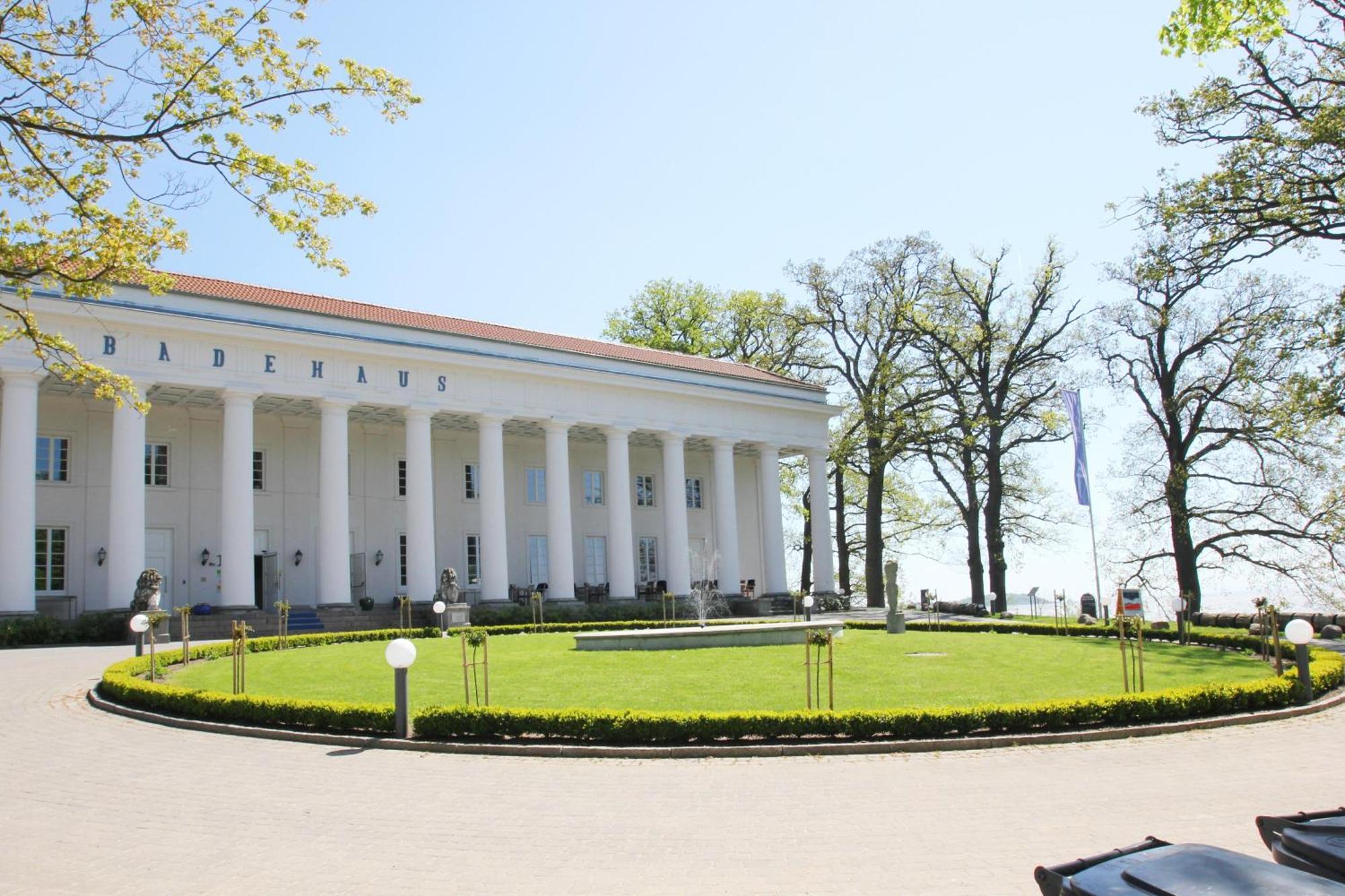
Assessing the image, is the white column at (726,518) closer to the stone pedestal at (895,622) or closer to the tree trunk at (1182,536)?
the stone pedestal at (895,622)

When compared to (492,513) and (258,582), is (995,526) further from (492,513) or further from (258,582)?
(258,582)

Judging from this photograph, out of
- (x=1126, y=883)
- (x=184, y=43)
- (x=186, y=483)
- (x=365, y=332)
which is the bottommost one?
(x=1126, y=883)

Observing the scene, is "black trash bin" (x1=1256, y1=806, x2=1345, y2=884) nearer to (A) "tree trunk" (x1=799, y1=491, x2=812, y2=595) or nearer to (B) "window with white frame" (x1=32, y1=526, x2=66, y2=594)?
(B) "window with white frame" (x1=32, y1=526, x2=66, y2=594)

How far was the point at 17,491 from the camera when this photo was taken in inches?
1089

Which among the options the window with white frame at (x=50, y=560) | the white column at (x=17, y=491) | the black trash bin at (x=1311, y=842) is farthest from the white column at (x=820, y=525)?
the black trash bin at (x=1311, y=842)

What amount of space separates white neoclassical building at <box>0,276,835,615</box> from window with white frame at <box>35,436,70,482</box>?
6cm

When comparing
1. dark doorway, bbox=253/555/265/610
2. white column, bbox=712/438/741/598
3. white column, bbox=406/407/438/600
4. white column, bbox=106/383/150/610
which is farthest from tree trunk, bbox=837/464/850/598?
white column, bbox=106/383/150/610

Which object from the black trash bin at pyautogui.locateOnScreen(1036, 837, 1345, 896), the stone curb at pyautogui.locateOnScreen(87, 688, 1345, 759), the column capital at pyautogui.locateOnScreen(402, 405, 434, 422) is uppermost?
the column capital at pyautogui.locateOnScreen(402, 405, 434, 422)

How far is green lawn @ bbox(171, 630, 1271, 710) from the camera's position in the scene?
1476 centimetres

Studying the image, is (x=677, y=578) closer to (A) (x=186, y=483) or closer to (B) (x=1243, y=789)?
(A) (x=186, y=483)

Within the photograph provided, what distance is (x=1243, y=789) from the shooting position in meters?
9.05


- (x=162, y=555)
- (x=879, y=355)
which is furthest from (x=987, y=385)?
(x=162, y=555)

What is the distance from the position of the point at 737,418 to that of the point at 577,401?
8.78 m

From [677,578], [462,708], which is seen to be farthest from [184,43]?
[677,578]
